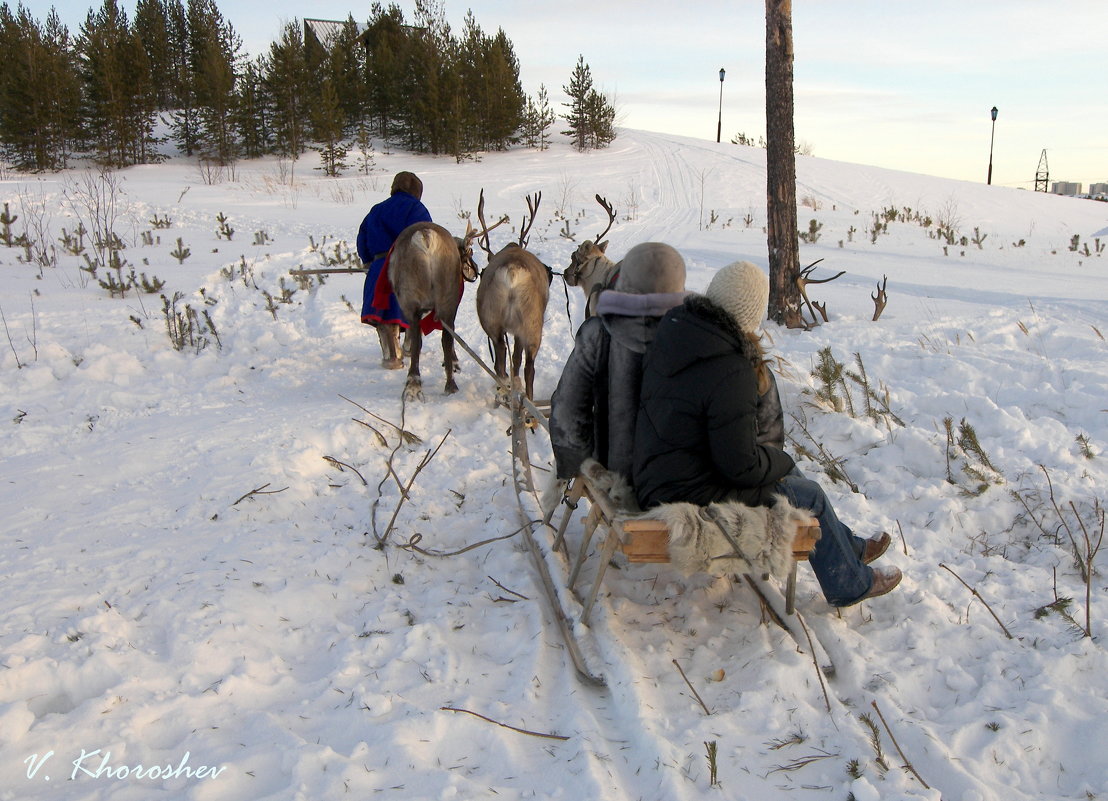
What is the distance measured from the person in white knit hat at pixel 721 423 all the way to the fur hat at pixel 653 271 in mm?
342

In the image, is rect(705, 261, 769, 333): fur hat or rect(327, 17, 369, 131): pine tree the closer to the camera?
rect(705, 261, 769, 333): fur hat

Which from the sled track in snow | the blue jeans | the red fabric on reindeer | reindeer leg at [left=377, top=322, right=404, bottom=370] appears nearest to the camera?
the sled track in snow

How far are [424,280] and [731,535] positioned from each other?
4224 mm

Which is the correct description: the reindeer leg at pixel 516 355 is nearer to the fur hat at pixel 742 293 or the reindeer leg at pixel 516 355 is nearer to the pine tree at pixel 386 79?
the fur hat at pixel 742 293

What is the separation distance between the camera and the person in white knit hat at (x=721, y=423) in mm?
2895

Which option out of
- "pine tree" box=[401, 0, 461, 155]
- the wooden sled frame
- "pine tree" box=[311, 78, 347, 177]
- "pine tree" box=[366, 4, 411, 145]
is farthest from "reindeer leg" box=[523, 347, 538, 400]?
"pine tree" box=[366, 4, 411, 145]

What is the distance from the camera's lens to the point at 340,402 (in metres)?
6.06

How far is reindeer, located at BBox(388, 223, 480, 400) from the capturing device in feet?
20.9

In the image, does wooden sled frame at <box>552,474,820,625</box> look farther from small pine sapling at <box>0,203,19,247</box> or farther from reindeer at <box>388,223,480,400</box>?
small pine sapling at <box>0,203,19,247</box>

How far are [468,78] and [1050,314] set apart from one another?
29.5 metres

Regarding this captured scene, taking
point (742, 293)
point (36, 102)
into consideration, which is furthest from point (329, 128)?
point (742, 293)

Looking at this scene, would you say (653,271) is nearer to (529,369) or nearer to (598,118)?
(529,369)

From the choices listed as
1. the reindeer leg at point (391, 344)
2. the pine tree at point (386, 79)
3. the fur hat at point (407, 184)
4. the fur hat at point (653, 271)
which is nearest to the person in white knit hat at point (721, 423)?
the fur hat at point (653, 271)

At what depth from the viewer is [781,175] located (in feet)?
27.0
